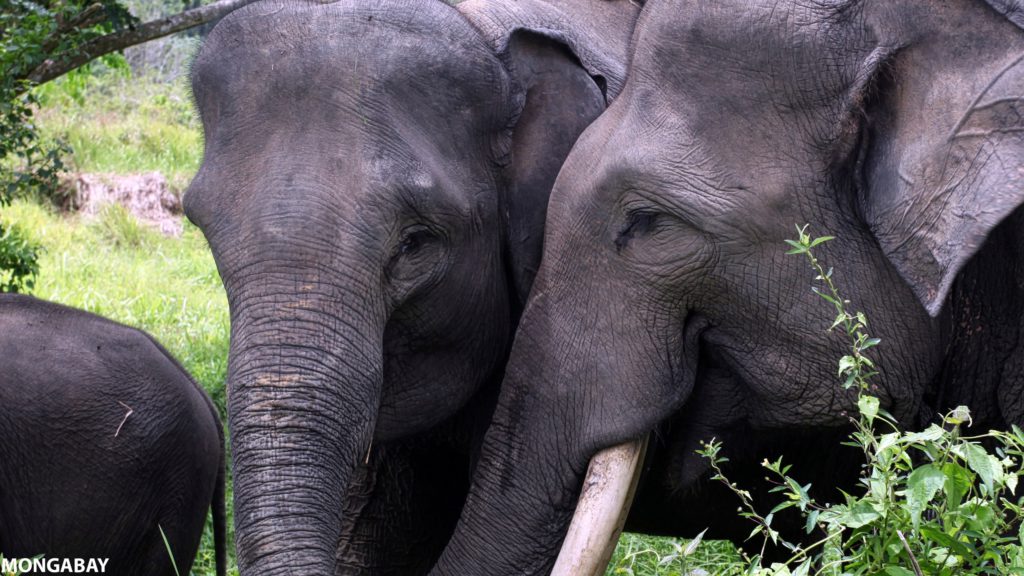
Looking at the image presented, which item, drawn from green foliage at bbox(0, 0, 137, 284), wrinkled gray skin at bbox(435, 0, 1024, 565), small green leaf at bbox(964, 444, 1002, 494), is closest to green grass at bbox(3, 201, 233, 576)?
green foliage at bbox(0, 0, 137, 284)

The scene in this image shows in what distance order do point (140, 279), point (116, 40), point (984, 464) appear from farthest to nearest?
point (140, 279)
point (116, 40)
point (984, 464)

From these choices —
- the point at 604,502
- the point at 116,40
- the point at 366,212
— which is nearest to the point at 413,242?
the point at 366,212

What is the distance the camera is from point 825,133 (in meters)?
3.05

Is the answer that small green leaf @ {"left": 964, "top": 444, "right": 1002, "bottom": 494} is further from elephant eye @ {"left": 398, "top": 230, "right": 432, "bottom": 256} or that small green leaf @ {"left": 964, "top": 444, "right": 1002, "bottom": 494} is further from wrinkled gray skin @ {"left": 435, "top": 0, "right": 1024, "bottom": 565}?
elephant eye @ {"left": 398, "top": 230, "right": 432, "bottom": 256}

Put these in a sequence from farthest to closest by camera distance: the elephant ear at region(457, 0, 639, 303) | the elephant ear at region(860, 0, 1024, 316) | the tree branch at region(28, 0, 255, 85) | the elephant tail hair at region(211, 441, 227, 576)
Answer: the tree branch at region(28, 0, 255, 85) → the elephant tail hair at region(211, 441, 227, 576) → the elephant ear at region(457, 0, 639, 303) → the elephant ear at region(860, 0, 1024, 316)

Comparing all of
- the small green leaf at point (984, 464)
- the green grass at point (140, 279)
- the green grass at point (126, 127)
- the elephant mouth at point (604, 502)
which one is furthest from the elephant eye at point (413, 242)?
the green grass at point (126, 127)

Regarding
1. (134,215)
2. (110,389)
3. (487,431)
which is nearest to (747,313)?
(487,431)

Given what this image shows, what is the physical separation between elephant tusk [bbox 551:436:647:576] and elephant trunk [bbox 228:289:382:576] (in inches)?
18.3

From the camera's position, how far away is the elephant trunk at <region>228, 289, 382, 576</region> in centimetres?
298

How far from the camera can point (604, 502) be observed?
10.6 ft

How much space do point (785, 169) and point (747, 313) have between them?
0.95ft

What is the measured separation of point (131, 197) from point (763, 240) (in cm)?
876

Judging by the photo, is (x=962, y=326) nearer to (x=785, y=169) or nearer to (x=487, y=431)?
(x=785, y=169)

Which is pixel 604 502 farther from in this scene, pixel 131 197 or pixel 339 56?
pixel 131 197
